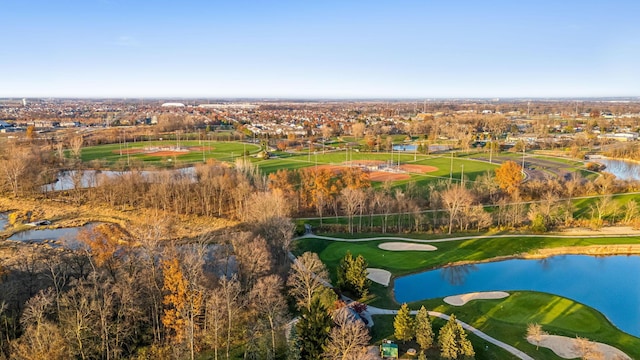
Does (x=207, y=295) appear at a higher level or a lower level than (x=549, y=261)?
higher

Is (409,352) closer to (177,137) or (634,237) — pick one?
(634,237)

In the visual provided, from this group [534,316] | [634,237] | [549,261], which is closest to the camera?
[534,316]

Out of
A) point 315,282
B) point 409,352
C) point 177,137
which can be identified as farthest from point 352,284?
point 177,137

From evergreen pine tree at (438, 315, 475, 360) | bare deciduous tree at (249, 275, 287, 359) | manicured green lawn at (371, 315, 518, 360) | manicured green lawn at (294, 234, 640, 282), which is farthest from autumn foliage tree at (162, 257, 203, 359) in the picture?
manicured green lawn at (294, 234, 640, 282)

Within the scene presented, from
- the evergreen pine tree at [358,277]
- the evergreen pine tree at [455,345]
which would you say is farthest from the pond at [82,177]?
the evergreen pine tree at [455,345]

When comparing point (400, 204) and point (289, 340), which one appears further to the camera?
point (400, 204)

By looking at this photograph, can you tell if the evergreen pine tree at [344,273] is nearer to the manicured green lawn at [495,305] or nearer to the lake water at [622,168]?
the manicured green lawn at [495,305]
